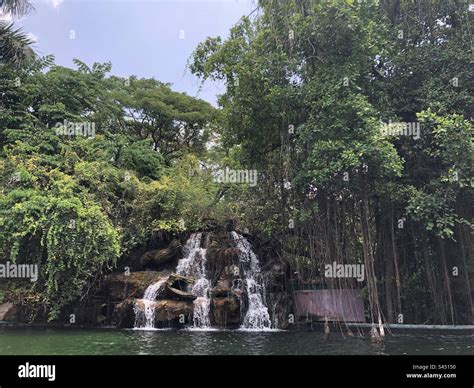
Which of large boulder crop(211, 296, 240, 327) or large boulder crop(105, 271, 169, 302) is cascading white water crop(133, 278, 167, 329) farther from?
large boulder crop(211, 296, 240, 327)

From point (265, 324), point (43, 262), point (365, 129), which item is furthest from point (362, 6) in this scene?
point (43, 262)

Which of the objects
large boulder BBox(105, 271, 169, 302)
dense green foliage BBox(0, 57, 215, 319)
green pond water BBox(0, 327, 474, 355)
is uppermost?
dense green foliage BBox(0, 57, 215, 319)

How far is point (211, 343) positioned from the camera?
9773 mm

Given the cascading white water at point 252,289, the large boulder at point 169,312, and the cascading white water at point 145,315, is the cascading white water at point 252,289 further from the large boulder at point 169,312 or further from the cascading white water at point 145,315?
the cascading white water at point 145,315

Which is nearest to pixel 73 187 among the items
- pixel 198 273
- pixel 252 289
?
pixel 198 273

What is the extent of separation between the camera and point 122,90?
23047 mm

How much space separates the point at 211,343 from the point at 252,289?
13.6 ft

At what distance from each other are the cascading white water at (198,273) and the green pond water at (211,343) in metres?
0.93

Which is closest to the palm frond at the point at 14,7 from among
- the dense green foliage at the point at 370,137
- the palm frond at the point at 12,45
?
the palm frond at the point at 12,45

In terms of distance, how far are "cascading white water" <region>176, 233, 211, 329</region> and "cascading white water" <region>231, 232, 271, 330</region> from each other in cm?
126

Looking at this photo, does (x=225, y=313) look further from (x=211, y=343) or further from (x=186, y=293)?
(x=211, y=343)

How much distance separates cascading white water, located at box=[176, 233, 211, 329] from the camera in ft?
41.3

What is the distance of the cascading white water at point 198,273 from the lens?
41.3ft

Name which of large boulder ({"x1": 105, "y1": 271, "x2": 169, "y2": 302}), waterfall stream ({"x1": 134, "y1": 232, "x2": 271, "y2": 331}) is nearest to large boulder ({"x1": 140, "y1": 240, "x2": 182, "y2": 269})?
waterfall stream ({"x1": 134, "y1": 232, "x2": 271, "y2": 331})
